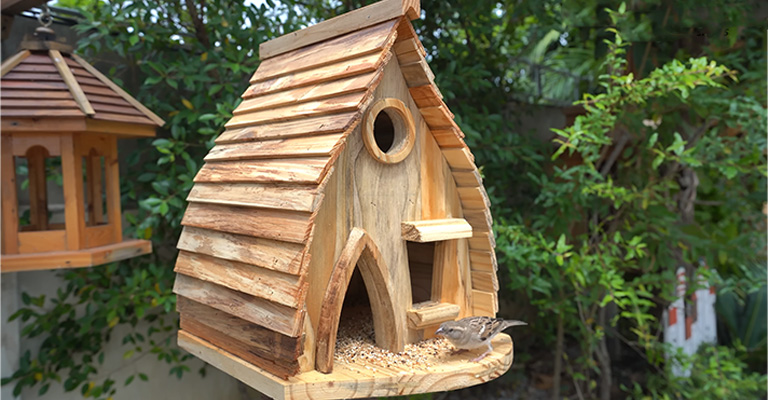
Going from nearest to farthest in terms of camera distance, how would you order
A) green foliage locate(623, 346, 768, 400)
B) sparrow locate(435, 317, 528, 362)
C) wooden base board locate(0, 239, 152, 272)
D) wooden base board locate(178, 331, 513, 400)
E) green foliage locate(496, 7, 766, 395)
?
wooden base board locate(178, 331, 513, 400)
sparrow locate(435, 317, 528, 362)
wooden base board locate(0, 239, 152, 272)
green foliage locate(496, 7, 766, 395)
green foliage locate(623, 346, 768, 400)

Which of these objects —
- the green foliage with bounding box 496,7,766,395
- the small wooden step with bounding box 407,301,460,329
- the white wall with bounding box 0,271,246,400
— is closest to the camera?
the small wooden step with bounding box 407,301,460,329

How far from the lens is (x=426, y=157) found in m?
1.24

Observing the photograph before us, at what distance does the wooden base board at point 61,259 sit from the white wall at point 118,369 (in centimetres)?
53

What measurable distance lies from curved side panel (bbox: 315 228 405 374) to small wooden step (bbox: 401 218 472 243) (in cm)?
10

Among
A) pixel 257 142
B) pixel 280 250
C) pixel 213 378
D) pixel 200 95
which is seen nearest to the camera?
pixel 280 250

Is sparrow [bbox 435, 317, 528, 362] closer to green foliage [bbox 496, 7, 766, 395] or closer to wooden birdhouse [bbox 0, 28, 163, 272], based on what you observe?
green foliage [bbox 496, 7, 766, 395]

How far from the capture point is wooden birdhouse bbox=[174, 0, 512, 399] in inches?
37.4

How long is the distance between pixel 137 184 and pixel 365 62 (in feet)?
4.59

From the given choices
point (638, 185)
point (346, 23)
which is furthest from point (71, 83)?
point (638, 185)

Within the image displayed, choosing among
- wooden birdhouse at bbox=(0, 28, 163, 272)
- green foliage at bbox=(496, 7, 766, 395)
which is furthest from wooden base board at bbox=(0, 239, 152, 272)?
green foliage at bbox=(496, 7, 766, 395)

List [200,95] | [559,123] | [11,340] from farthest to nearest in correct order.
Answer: [559,123], [200,95], [11,340]

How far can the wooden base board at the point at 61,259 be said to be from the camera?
131 cm

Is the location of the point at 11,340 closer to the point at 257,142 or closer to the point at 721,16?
the point at 257,142

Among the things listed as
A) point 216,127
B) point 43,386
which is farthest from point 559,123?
point 43,386
